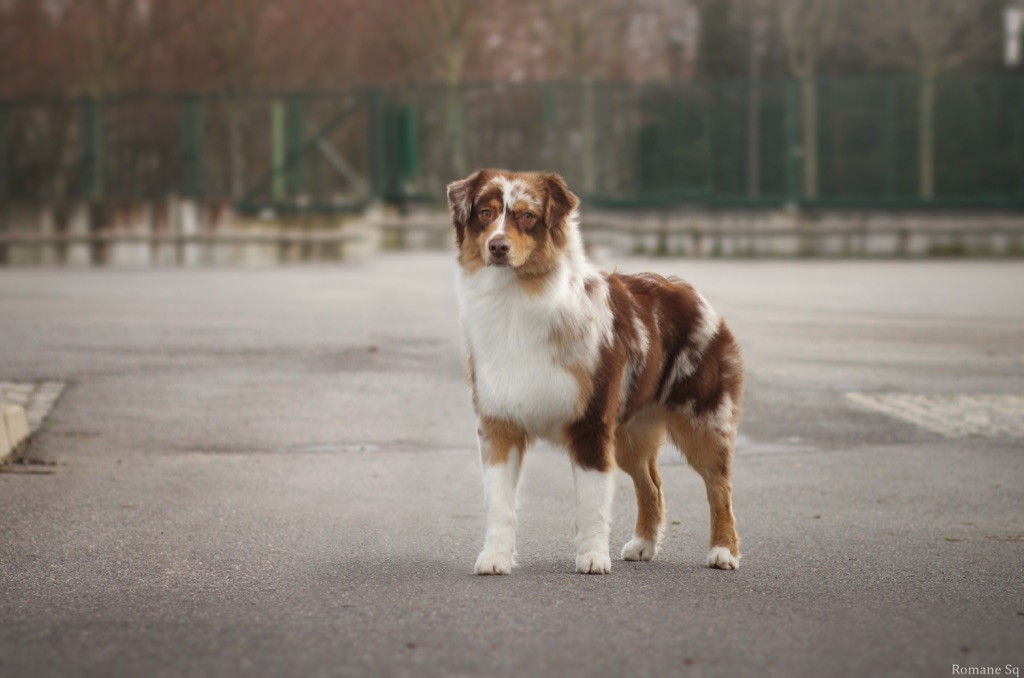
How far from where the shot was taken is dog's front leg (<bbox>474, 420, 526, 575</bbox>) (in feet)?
23.0

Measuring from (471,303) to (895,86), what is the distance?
98.5ft

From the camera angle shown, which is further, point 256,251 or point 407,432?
point 256,251

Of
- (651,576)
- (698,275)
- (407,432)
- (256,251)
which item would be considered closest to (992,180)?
(698,275)

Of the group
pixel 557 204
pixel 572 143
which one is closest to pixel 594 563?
pixel 557 204

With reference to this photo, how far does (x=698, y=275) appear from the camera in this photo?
29375 millimetres

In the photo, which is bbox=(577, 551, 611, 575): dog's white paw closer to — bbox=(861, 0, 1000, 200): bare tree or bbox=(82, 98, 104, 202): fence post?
bbox=(82, 98, 104, 202): fence post

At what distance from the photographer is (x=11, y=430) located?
35.6 ft

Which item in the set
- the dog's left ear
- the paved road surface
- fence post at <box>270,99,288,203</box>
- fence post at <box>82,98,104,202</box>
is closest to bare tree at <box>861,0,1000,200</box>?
fence post at <box>270,99,288,203</box>

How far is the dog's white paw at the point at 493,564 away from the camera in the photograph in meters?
7.02

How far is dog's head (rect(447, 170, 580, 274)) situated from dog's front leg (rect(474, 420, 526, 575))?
0.66 metres

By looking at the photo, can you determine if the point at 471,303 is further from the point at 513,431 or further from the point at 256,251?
the point at 256,251

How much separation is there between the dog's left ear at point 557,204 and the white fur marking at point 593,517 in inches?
37.6

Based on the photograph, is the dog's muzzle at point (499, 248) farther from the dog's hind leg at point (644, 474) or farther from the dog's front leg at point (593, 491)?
the dog's hind leg at point (644, 474)

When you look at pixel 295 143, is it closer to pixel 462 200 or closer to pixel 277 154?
pixel 277 154
